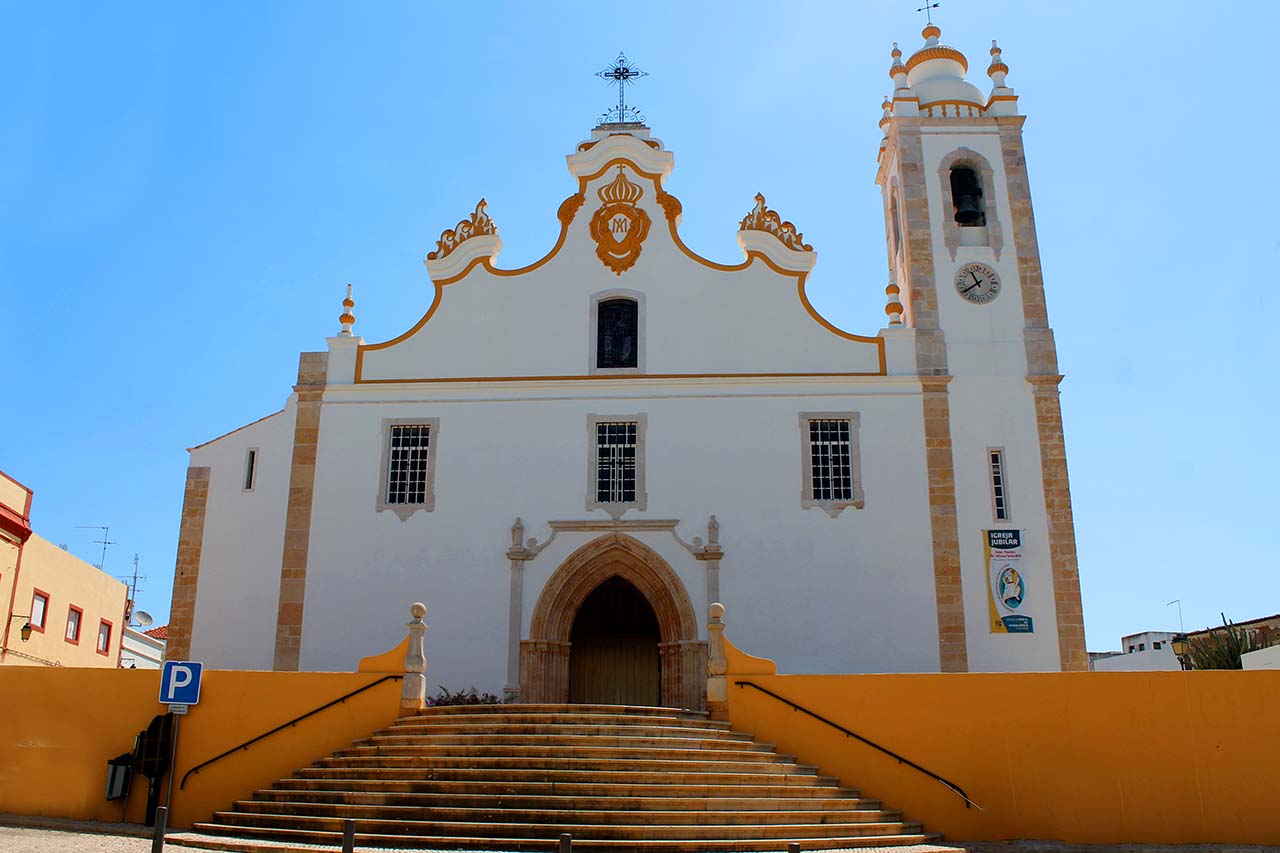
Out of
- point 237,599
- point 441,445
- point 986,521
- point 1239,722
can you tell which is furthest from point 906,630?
point 237,599

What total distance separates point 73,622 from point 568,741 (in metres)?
15.3

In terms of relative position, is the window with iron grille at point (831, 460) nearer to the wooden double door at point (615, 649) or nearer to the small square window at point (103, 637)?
the wooden double door at point (615, 649)

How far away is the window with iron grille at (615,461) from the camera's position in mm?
16984

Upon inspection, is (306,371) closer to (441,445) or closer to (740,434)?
(441,445)

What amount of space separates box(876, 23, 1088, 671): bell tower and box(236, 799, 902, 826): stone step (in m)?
6.07

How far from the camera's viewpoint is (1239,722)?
457 inches

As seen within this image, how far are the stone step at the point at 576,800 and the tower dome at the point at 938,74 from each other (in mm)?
13568

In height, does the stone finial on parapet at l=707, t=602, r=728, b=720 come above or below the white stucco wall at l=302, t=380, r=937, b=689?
below

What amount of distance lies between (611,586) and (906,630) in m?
4.58

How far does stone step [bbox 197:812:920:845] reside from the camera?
32.3 feet

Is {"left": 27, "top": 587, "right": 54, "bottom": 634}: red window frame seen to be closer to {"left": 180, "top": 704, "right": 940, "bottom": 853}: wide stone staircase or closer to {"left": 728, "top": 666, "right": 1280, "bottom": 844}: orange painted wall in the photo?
{"left": 180, "top": 704, "right": 940, "bottom": 853}: wide stone staircase

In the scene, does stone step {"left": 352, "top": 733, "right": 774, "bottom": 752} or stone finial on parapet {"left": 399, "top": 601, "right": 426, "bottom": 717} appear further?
stone finial on parapet {"left": 399, "top": 601, "right": 426, "bottom": 717}

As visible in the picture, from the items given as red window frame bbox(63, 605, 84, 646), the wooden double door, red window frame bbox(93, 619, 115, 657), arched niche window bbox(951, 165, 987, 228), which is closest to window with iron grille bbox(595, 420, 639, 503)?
the wooden double door

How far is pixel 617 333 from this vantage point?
1797 centimetres
